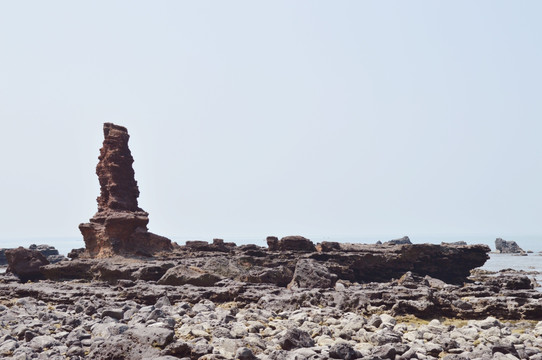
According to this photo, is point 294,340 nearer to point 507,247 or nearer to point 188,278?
point 188,278

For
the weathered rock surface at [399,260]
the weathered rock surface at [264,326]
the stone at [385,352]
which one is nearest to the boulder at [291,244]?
the weathered rock surface at [399,260]

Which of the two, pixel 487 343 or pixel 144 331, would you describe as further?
pixel 487 343

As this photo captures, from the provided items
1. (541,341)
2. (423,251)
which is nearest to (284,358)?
(541,341)

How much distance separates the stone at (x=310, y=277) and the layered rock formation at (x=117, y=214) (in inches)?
596

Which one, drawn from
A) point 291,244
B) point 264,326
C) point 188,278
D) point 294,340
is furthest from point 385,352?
point 291,244

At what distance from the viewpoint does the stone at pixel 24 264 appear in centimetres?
3109

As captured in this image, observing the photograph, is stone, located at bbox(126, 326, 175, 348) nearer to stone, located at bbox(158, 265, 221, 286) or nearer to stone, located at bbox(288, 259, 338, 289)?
stone, located at bbox(158, 265, 221, 286)

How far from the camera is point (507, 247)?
124375mm

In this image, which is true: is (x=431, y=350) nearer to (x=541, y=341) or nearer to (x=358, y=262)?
(x=541, y=341)

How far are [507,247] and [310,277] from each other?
383ft

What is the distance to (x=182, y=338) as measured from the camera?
11.2 meters

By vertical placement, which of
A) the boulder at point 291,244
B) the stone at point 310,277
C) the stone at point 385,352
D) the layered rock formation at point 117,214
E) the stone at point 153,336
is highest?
the layered rock formation at point 117,214

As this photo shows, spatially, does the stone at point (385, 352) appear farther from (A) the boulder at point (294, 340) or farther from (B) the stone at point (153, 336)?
(B) the stone at point (153, 336)

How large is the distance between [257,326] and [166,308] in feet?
13.0
